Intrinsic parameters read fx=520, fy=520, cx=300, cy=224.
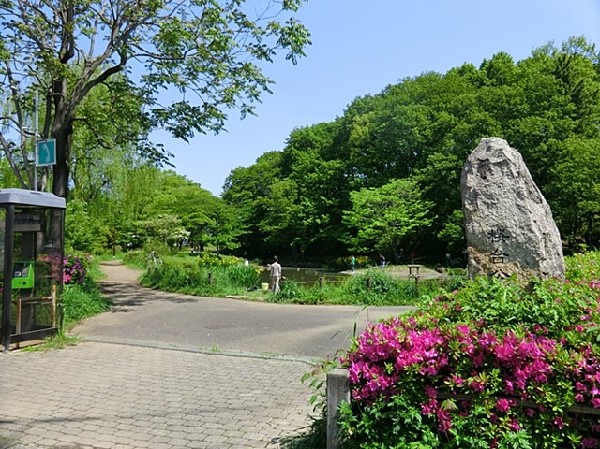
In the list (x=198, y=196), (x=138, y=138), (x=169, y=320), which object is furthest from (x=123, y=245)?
(x=169, y=320)

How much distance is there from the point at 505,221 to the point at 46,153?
7.79 meters

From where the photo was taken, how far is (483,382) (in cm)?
322

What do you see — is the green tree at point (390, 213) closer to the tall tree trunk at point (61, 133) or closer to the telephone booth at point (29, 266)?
the tall tree trunk at point (61, 133)

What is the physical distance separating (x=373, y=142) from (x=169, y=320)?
37073 millimetres

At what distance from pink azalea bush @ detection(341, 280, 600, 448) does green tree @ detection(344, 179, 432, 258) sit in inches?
1412

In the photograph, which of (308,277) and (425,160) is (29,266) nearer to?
(308,277)

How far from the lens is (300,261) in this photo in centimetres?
5406

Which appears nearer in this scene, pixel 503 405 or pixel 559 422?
pixel 559 422

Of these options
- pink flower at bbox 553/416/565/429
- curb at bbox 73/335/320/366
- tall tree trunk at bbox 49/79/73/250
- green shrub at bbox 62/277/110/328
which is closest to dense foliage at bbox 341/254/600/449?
pink flower at bbox 553/416/565/429

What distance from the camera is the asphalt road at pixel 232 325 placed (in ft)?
30.2

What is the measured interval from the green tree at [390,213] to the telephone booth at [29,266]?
3181 centimetres

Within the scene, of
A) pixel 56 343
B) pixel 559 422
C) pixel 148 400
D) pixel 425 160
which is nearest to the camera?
pixel 559 422

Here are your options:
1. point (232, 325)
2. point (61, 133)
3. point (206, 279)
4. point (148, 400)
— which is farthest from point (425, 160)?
point (148, 400)

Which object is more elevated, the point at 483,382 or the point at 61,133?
the point at 61,133
